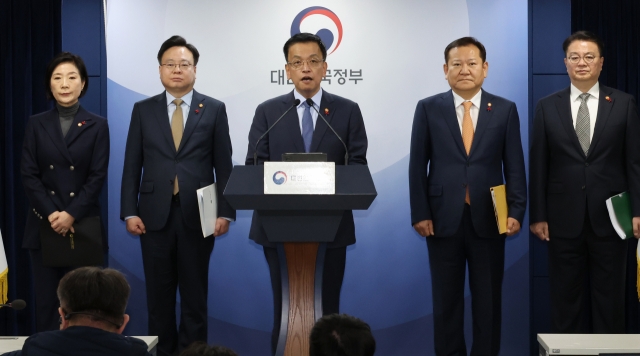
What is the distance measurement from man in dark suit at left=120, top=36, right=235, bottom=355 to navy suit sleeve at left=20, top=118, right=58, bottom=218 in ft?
1.31

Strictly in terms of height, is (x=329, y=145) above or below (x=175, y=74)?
below

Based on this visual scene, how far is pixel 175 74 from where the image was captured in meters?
4.10

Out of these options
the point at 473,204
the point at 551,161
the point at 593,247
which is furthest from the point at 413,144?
the point at 593,247

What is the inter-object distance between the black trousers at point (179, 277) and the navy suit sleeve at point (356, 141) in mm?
876

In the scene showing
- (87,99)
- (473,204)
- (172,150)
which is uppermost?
(87,99)

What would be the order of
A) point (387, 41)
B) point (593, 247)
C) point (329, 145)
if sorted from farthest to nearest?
1. point (387, 41)
2. point (593, 247)
3. point (329, 145)

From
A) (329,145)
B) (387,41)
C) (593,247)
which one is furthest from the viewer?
(387,41)

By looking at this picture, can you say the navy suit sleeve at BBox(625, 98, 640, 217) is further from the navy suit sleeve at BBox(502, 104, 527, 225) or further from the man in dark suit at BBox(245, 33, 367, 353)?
the man in dark suit at BBox(245, 33, 367, 353)

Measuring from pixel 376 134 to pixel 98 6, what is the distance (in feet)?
6.08

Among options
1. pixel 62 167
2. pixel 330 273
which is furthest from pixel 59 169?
pixel 330 273

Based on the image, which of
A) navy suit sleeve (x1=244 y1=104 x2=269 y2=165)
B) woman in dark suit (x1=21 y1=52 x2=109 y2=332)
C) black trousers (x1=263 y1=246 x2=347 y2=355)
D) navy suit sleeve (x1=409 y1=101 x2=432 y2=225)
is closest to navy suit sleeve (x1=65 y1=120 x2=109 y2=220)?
woman in dark suit (x1=21 y1=52 x2=109 y2=332)

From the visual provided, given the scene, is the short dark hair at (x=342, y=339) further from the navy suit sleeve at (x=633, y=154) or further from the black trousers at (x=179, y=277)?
the navy suit sleeve at (x=633, y=154)

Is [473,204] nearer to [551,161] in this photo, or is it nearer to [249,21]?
[551,161]

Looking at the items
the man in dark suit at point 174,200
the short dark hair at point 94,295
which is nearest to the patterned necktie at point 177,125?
the man in dark suit at point 174,200
